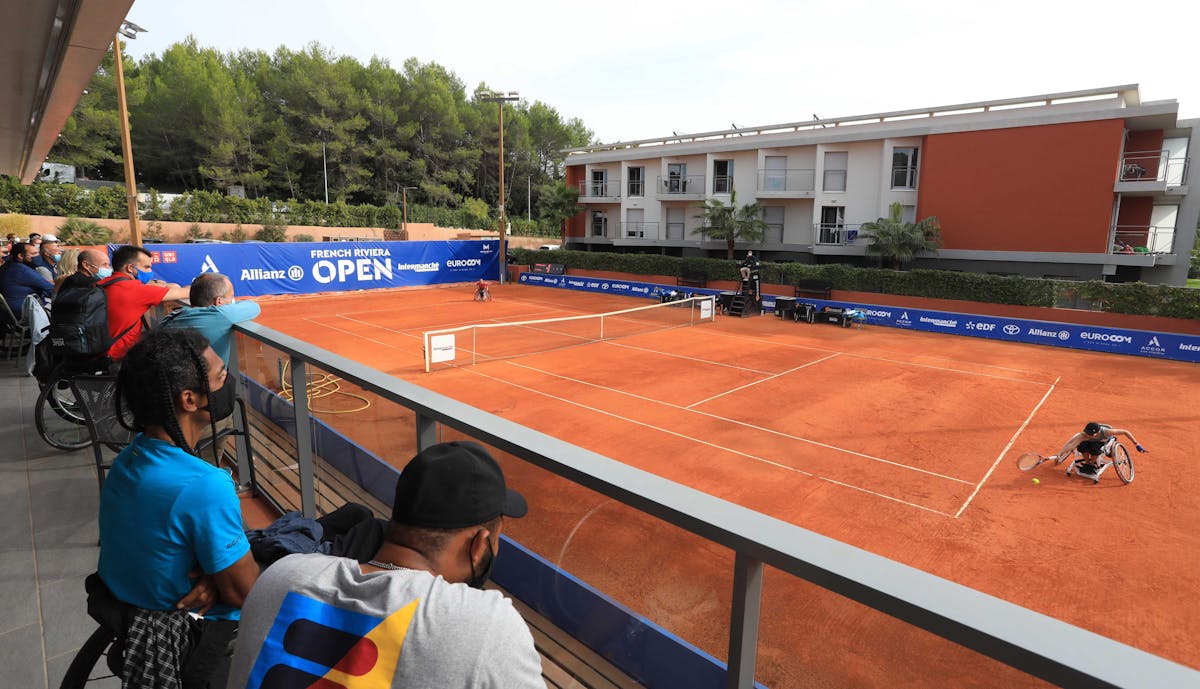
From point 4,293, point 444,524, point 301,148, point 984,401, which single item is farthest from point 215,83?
point 444,524

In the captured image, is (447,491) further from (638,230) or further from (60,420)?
(638,230)

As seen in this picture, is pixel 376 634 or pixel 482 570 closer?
pixel 376 634

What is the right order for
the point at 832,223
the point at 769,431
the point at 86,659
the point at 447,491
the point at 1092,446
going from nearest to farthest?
the point at 447,491, the point at 86,659, the point at 1092,446, the point at 769,431, the point at 832,223

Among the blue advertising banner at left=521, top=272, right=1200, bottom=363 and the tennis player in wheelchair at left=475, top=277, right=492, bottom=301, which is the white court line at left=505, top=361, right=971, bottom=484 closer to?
the blue advertising banner at left=521, top=272, right=1200, bottom=363

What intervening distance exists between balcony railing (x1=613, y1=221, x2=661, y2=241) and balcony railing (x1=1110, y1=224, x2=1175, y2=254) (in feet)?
86.0

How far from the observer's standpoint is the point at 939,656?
204 cm

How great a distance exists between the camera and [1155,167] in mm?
28422

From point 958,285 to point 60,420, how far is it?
30680mm

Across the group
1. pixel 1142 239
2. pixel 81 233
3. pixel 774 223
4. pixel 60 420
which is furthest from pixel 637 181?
pixel 60 420

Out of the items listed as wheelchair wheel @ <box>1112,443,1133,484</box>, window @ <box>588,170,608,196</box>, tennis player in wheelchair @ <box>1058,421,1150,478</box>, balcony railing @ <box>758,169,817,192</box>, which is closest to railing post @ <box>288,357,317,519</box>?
tennis player in wheelchair @ <box>1058,421,1150,478</box>

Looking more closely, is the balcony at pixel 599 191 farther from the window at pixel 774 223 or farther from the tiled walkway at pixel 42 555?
the tiled walkway at pixel 42 555

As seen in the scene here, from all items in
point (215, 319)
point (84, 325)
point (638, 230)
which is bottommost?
point (84, 325)

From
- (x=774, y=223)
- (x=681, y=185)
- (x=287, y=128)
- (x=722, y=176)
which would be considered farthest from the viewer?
(x=287, y=128)

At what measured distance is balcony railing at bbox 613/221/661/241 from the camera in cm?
4650
